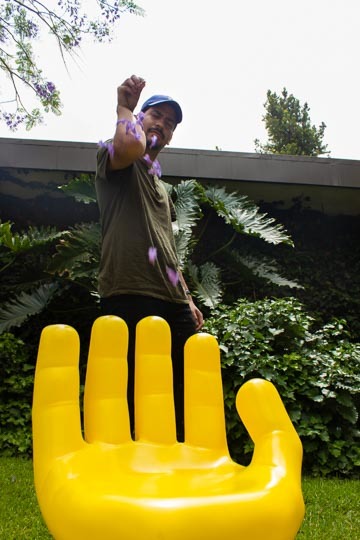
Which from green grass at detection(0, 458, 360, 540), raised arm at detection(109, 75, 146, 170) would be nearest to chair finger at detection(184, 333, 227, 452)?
raised arm at detection(109, 75, 146, 170)

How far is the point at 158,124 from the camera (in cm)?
179

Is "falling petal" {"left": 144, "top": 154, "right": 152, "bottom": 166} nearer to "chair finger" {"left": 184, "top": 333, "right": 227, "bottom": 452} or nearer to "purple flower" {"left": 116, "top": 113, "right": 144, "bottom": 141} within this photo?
"purple flower" {"left": 116, "top": 113, "right": 144, "bottom": 141}

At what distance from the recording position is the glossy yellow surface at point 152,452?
0.86m

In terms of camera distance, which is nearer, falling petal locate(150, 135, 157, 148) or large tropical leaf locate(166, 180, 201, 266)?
falling petal locate(150, 135, 157, 148)

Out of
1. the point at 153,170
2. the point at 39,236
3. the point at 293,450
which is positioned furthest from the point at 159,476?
the point at 39,236

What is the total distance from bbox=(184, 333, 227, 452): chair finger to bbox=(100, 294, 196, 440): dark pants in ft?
0.75

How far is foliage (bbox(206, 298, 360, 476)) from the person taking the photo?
331 centimetres

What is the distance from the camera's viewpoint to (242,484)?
99 cm

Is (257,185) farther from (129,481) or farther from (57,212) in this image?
(129,481)

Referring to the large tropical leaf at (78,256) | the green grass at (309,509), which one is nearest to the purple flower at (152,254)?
the green grass at (309,509)

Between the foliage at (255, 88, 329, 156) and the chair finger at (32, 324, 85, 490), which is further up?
the foliage at (255, 88, 329, 156)

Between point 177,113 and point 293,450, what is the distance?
1.31 meters

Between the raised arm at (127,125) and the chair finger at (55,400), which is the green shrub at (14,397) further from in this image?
the raised arm at (127,125)

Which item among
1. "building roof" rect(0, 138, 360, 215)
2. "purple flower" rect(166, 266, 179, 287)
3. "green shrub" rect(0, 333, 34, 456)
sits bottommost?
"green shrub" rect(0, 333, 34, 456)
